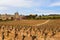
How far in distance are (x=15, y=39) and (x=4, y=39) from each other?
1.49 m

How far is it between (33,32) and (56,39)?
3.94m

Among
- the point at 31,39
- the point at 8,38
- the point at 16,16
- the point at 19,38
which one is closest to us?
the point at 31,39

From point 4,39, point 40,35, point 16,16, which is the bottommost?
point 16,16

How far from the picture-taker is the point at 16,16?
50406 millimetres

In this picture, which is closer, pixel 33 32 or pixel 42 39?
pixel 42 39

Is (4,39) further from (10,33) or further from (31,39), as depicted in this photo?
(31,39)

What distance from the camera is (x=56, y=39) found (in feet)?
24.2

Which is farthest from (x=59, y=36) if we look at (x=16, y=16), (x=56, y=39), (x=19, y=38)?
(x=16, y=16)

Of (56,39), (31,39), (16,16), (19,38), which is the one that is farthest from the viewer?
(16,16)

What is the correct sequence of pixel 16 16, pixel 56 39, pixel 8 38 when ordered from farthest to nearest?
pixel 16 16 → pixel 8 38 → pixel 56 39

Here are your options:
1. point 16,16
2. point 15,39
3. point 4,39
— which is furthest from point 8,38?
point 16,16

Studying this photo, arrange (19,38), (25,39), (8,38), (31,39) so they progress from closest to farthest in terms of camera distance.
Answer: (31,39) → (25,39) → (19,38) → (8,38)

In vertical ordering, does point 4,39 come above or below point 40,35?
below

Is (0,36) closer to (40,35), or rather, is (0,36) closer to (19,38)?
(19,38)
